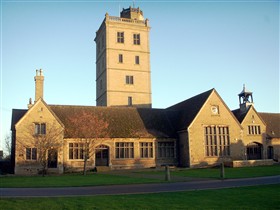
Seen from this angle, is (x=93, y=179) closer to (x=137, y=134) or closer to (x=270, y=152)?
(x=137, y=134)

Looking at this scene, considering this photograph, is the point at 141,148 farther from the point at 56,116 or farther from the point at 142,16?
the point at 142,16

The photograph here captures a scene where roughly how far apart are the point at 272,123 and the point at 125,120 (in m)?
27.2

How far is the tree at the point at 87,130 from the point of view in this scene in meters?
40.9

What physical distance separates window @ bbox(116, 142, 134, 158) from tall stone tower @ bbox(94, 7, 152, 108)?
55.6ft

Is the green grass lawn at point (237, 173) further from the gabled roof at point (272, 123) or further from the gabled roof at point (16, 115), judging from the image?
the gabled roof at point (16, 115)

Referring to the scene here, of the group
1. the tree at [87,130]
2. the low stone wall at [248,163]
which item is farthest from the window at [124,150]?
the low stone wall at [248,163]

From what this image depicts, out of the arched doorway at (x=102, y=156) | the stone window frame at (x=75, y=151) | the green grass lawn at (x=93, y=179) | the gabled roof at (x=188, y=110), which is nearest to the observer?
the green grass lawn at (x=93, y=179)

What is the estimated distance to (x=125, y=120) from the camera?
49.1m

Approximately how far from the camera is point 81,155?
143ft

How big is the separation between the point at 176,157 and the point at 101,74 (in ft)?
Result: 87.4

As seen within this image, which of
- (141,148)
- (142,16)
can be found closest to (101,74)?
(142,16)

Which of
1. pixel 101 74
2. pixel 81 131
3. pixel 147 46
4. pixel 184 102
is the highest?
pixel 147 46

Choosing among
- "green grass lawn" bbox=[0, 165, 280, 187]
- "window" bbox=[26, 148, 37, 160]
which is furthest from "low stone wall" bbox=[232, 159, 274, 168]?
"window" bbox=[26, 148, 37, 160]

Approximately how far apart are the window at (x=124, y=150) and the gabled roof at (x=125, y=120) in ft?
4.03
